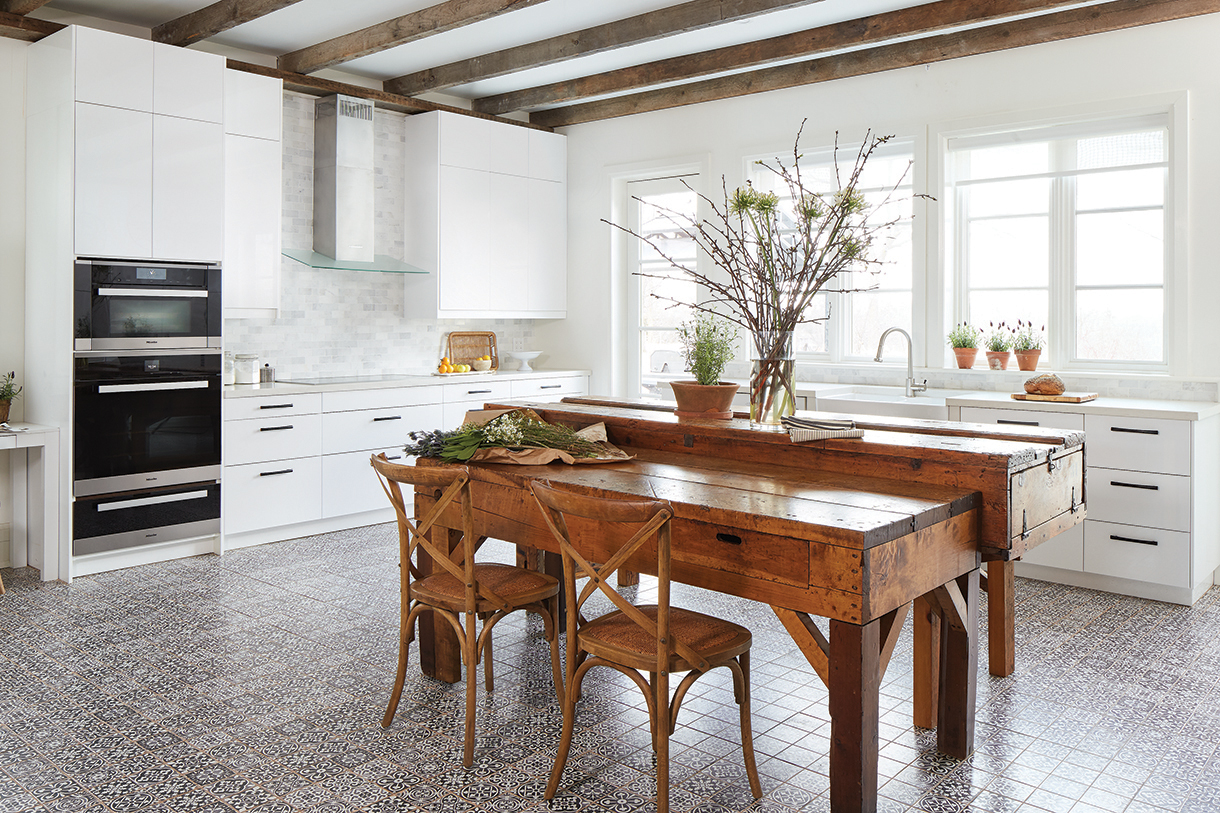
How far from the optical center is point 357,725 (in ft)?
10.1

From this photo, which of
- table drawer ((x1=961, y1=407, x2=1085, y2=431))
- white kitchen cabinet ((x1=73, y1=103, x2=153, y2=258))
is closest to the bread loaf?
table drawer ((x1=961, y1=407, x2=1085, y2=431))

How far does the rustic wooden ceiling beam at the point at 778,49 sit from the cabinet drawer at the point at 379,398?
2.42 m

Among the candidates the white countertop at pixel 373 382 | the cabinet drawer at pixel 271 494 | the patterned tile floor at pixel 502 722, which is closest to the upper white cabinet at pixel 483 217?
the white countertop at pixel 373 382

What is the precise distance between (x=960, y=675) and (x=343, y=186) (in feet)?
16.3

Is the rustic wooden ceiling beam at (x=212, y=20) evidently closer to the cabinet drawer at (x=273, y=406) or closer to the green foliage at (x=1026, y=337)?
the cabinet drawer at (x=273, y=406)

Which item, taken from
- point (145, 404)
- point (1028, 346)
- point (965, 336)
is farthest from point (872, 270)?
point (145, 404)

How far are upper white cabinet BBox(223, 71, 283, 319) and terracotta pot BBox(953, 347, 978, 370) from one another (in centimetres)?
422

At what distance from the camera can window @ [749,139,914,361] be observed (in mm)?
5934

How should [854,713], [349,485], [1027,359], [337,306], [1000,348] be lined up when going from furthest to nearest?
1. [337,306]
2. [349,485]
3. [1000,348]
4. [1027,359]
5. [854,713]

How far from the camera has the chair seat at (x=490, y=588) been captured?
9.84ft

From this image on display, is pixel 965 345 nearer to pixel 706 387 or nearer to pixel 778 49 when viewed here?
pixel 778 49

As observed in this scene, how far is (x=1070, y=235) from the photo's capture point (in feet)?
Answer: 17.6

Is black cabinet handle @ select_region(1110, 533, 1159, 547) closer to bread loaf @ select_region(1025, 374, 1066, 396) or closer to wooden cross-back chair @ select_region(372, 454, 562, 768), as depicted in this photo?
→ bread loaf @ select_region(1025, 374, 1066, 396)

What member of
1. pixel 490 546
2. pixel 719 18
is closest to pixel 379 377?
pixel 490 546
